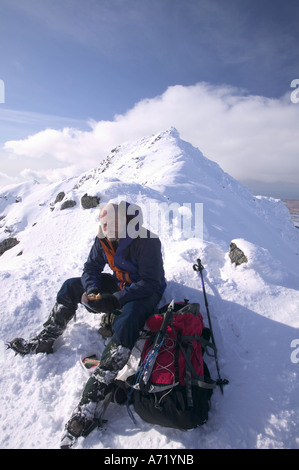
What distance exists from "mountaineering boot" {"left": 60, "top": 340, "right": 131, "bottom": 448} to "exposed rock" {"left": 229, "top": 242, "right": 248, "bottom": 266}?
3.36 m

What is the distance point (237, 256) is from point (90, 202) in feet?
24.1

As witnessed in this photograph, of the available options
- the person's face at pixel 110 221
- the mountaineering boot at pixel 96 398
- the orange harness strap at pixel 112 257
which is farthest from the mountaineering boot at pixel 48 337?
the person's face at pixel 110 221

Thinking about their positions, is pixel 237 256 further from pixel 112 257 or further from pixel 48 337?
pixel 48 337

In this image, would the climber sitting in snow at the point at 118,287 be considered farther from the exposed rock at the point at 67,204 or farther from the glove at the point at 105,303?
the exposed rock at the point at 67,204

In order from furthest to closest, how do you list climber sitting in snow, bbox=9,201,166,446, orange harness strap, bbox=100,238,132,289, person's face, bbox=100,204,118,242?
orange harness strap, bbox=100,238,132,289, person's face, bbox=100,204,118,242, climber sitting in snow, bbox=9,201,166,446

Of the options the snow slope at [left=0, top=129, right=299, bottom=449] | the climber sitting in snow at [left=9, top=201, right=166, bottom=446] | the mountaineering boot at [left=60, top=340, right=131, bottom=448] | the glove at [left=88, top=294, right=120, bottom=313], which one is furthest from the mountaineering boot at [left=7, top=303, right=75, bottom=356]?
the mountaineering boot at [left=60, top=340, right=131, bottom=448]

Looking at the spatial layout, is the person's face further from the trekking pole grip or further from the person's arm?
the trekking pole grip

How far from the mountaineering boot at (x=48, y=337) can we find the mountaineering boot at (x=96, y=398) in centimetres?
116

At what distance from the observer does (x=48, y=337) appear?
12.7 ft

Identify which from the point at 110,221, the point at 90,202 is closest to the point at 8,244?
the point at 90,202

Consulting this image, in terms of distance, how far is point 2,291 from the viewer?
199 inches

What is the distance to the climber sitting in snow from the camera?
312 centimetres
